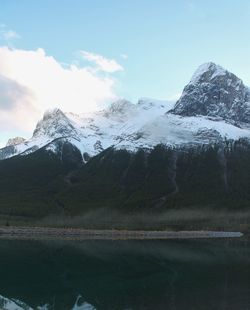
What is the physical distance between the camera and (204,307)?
133 ft

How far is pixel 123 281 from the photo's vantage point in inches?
2232

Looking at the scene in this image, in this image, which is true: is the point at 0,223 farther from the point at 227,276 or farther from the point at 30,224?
the point at 227,276

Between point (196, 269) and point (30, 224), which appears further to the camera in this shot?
point (30, 224)

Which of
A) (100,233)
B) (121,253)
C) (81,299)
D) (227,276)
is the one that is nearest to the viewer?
(81,299)

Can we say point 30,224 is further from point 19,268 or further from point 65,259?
point 19,268

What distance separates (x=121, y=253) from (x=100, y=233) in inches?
3066

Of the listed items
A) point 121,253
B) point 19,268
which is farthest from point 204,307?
point 121,253

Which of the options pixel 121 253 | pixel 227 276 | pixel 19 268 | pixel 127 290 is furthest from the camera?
pixel 121 253

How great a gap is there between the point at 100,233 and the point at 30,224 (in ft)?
113

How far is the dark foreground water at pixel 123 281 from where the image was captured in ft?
142

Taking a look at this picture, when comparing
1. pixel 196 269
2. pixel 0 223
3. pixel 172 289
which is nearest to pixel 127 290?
pixel 172 289

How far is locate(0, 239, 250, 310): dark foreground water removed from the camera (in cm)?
4322

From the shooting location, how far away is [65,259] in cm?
8062

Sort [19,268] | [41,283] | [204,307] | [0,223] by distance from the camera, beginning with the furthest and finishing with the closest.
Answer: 1. [0,223]
2. [19,268]
3. [41,283]
4. [204,307]
